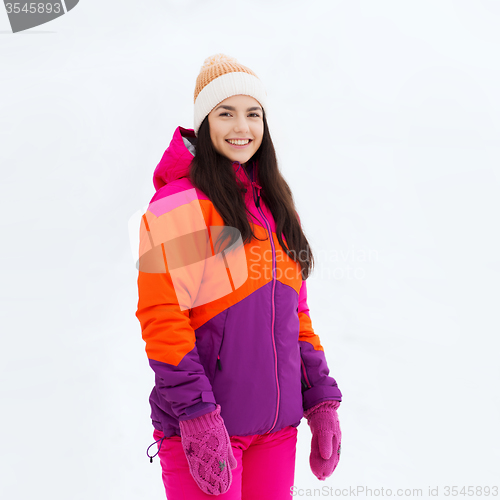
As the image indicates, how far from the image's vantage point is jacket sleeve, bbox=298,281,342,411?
50.9 inches

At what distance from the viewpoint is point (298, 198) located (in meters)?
3.56

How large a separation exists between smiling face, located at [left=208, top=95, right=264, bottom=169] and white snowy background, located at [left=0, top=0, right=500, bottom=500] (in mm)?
1645

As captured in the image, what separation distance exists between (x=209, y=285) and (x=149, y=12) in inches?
125

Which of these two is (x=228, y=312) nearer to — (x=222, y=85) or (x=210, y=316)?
(x=210, y=316)

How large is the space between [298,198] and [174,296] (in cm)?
264

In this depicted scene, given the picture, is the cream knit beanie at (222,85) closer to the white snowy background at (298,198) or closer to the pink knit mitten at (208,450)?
the pink knit mitten at (208,450)

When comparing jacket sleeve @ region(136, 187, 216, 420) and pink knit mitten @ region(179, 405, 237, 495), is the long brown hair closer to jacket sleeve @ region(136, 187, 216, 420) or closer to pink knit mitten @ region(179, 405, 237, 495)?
jacket sleeve @ region(136, 187, 216, 420)

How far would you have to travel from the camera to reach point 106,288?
3105 millimetres

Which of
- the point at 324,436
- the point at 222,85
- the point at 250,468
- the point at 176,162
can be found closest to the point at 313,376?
the point at 324,436

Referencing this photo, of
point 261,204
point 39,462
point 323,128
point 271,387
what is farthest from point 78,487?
point 323,128

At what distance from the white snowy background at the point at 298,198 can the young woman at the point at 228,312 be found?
1239mm

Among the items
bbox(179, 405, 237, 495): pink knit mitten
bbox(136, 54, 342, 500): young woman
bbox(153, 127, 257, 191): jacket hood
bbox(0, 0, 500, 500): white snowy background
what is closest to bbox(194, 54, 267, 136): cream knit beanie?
bbox(136, 54, 342, 500): young woman

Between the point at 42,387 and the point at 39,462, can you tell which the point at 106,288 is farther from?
the point at 39,462

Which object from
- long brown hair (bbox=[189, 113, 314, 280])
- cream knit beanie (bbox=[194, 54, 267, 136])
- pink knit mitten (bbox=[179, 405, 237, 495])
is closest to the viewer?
pink knit mitten (bbox=[179, 405, 237, 495])
